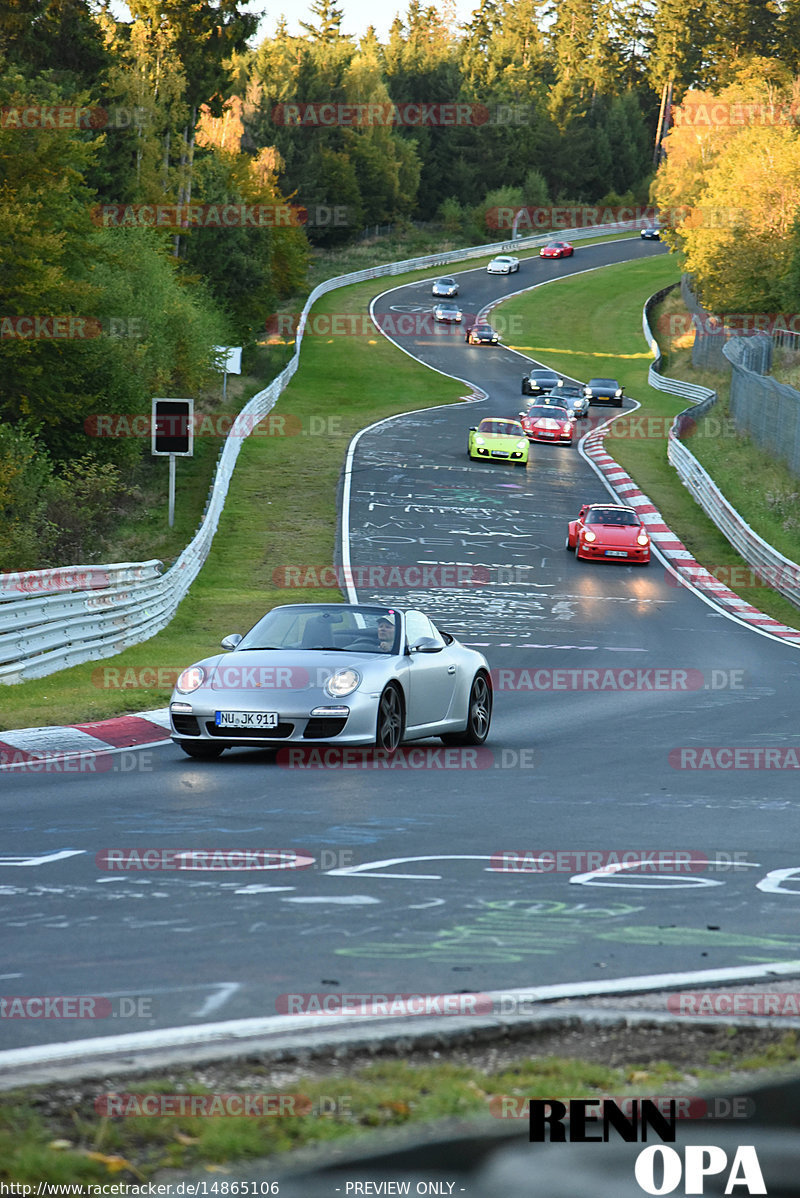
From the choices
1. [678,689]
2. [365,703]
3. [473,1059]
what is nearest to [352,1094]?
[473,1059]

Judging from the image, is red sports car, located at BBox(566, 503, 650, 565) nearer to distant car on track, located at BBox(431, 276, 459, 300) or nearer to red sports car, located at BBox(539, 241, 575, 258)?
distant car on track, located at BBox(431, 276, 459, 300)

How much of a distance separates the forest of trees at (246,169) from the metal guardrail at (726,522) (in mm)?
13636

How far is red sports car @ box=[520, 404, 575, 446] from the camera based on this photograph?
179ft

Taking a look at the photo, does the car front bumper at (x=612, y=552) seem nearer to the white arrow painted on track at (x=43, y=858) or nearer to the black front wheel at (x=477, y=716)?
the black front wheel at (x=477, y=716)

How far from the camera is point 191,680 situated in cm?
1280

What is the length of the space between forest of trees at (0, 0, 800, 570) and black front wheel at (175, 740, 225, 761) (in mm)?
14488

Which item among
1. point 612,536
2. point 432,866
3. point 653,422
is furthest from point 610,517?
point 432,866

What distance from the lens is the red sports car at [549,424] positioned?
54.6 meters

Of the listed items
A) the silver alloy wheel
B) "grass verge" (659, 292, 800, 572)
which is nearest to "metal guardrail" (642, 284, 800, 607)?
"grass verge" (659, 292, 800, 572)

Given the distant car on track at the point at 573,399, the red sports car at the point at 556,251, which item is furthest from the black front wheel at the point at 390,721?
the red sports car at the point at 556,251

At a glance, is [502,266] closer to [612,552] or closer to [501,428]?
[501,428]

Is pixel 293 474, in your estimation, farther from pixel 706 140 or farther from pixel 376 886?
pixel 706 140

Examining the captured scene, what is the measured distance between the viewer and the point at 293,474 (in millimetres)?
45531

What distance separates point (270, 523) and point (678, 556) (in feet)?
33.4
